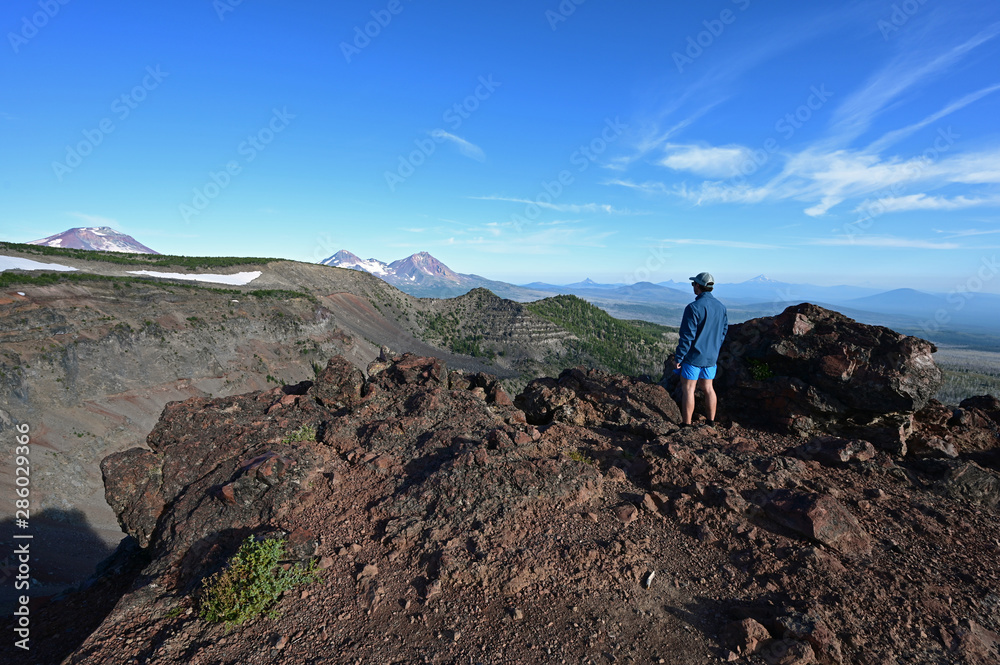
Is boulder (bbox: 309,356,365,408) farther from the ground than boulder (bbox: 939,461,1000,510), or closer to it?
farther from the ground

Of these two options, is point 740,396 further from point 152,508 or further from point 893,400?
point 152,508

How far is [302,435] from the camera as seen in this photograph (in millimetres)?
6539

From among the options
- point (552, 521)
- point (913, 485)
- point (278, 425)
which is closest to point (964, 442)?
point (913, 485)

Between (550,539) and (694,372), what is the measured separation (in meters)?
3.80

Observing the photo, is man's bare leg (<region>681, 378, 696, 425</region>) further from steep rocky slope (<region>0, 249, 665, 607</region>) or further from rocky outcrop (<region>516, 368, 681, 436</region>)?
steep rocky slope (<region>0, 249, 665, 607</region>)

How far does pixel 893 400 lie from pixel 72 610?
12.1 metres

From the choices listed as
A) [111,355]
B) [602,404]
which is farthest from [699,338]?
[111,355]

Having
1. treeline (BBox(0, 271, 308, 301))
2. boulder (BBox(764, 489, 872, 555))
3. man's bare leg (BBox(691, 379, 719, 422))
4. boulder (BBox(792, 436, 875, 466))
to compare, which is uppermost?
treeline (BBox(0, 271, 308, 301))

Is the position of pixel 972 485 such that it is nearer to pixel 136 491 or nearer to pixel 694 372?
pixel 694 372

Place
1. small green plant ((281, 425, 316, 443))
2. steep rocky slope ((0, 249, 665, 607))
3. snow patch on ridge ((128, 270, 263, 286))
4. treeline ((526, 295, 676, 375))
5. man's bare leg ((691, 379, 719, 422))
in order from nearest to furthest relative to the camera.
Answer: small green plant ((281, 425, 316, 443)), man's bare leg ((691, 379, 719, 422)), steep rocky slope ((0, 249, 665, 607)), snow patch on ridge ((128, 270, 263, 286)), treeline ((526, 295, 676, 375))

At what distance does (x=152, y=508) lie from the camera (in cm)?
567

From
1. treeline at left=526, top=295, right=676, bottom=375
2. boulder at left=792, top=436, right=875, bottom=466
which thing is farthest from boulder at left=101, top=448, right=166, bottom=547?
treeline at left=526, top=295, right=676, bottom=375

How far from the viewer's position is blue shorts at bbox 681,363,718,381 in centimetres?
681

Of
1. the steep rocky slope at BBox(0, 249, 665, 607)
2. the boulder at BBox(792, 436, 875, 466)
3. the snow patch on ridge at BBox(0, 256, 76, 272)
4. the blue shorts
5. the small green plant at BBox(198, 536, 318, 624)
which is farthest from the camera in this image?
the snow patch on ridge at BBox(0, 256, 76, 272)
